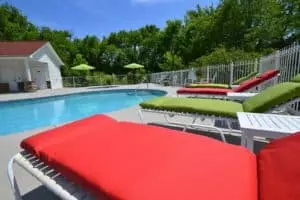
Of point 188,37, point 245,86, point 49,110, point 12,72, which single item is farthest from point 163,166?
point 188,37

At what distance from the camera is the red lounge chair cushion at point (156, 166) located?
49.0 inches

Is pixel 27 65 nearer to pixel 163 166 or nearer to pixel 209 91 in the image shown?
pixel 209 91

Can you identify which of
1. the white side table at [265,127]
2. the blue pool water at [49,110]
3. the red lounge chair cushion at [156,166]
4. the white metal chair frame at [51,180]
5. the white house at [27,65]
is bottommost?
the blue pool water at [49,110]

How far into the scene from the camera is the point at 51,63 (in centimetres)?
1920

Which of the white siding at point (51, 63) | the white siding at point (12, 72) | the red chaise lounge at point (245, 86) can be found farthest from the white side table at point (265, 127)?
the white siding at point (51, 63)

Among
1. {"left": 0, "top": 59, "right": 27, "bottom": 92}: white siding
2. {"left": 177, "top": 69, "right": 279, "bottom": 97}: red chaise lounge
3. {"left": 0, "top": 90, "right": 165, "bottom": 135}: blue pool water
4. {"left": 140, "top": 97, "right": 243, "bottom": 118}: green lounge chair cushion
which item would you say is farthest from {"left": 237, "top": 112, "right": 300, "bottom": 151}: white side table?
{"left": 0, "top": 59, "right": 27, "bottom": 92}: white siding

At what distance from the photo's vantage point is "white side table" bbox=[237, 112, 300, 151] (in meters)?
2.12

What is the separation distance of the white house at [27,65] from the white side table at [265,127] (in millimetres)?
16454

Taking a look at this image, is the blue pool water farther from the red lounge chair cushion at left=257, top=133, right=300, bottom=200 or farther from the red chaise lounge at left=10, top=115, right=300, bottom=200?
the red lounge chair cushion at left=257, top=133, right=300, bottom=200

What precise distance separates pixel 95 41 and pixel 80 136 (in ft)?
95.9

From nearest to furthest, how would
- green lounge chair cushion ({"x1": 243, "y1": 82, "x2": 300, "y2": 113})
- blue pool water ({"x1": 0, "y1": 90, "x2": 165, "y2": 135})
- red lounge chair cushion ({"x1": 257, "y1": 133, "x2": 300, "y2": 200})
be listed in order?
red lounge chair cushion ({"x1": 257, "y1": 133, "x2": 300, "y2": 200}), green lounge chair cushion ({"x1": 243, "y1": 82, "x2": 300, "y2": 113}), blue pool water ({"x1": 0, "y1": 90, "x2": 165, "y2": 135})

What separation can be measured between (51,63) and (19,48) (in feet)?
9.24

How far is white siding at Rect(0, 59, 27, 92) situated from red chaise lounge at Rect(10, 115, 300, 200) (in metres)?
16.9

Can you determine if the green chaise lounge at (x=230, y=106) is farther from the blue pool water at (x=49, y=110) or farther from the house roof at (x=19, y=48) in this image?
the house roof at (x=19, y=48)
